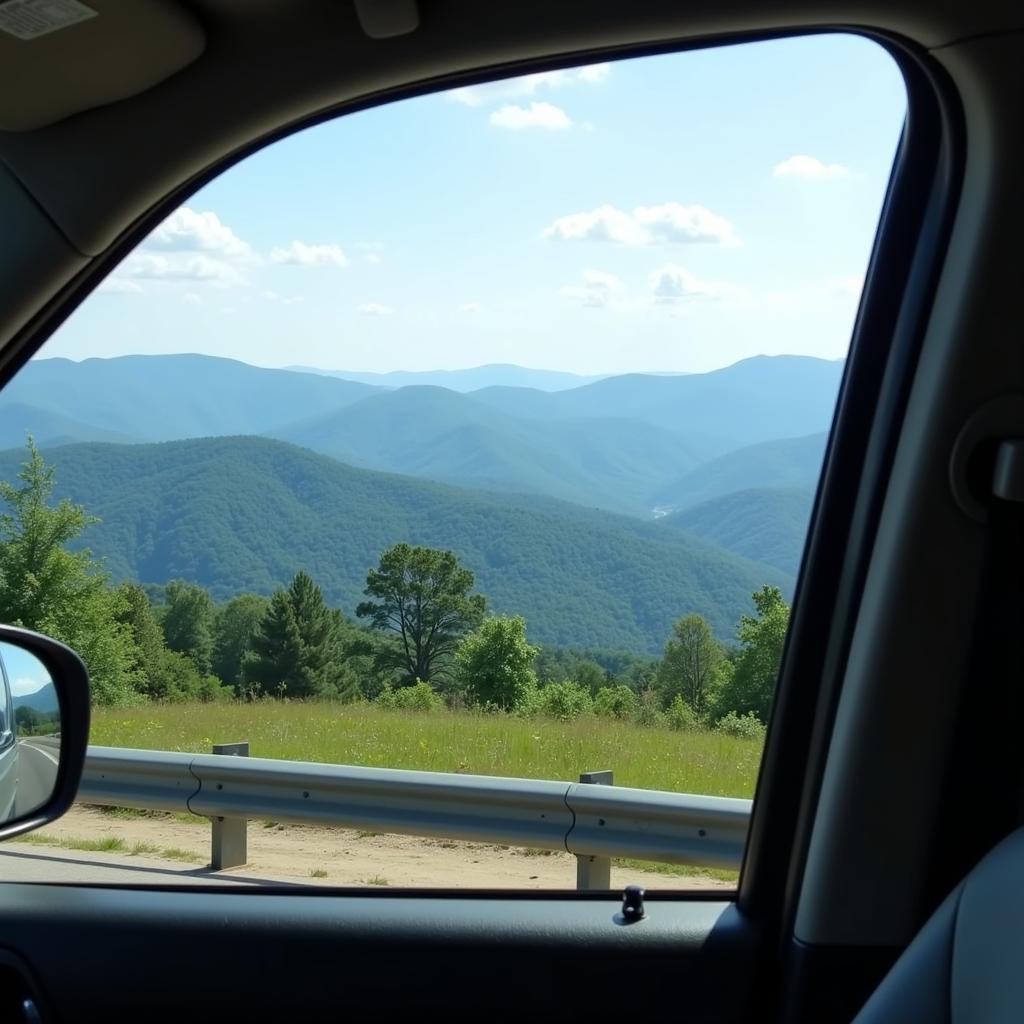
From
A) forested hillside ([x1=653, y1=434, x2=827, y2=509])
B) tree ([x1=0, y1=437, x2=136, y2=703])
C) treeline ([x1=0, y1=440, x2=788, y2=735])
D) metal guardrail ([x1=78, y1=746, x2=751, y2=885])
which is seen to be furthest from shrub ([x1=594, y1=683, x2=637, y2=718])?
tree ([x1=0, y1=437, x2=136, y2=703])

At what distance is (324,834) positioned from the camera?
4844 mm

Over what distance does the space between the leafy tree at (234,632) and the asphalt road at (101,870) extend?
12.9 ft

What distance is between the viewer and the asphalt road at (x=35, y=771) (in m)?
1.72

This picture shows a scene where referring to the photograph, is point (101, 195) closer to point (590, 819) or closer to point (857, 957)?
point (857, 957)

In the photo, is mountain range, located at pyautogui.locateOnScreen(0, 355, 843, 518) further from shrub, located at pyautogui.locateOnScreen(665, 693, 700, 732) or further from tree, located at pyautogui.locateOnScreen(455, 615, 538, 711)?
tree, located at pyautogui.locateOnScreen(455, 615, 538, 711)

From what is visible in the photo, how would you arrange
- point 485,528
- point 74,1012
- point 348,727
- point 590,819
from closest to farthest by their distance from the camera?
point 74,1012 < point 590,819 < point 348,727 < point 485,528

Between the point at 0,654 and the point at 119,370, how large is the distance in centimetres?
335

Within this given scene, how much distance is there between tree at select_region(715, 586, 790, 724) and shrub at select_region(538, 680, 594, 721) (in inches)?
58.8

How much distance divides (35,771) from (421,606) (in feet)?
28.0

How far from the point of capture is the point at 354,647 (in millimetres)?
8531

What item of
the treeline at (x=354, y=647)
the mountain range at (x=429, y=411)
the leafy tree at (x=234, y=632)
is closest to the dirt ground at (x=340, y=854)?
the treeline at (x=354, y=647)

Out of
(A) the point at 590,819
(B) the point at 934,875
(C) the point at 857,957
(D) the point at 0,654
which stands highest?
(D) the point at 0,654

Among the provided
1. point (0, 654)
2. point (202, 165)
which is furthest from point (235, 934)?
point (202, 165)

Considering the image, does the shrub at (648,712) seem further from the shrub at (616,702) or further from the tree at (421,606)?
the tree at (421,606)
